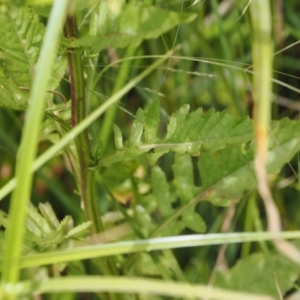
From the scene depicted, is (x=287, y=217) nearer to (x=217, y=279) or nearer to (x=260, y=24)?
(x=217, y=279)

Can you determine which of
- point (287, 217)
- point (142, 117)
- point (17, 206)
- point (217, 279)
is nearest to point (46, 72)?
point (17, 206)

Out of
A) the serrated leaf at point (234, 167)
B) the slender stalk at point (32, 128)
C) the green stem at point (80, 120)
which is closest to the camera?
the slender stalk at point (32, 128)

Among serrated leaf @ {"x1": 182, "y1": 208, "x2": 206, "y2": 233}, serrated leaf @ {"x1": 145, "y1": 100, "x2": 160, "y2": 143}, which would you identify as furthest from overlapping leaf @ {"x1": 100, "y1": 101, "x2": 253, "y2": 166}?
serrated leaf @ {"x1": 182, "y1": 208, "x2": 206, "y2": 233}

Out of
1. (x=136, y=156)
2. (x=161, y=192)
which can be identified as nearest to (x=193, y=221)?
(x=161, y=192)

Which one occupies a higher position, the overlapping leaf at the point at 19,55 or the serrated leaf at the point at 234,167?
the overlapping leaf at the point at 19,55

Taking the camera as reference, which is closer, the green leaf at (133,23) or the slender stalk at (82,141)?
the green leaf at (133,23)

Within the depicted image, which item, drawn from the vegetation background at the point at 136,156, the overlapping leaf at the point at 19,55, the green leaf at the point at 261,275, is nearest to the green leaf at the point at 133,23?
the vegetation background at the point at 136,156

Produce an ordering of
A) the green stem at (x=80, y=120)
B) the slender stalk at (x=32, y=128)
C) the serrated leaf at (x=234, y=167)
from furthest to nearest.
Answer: the serrated leaf at (x=234, y=167) → the green stem at (x=80, y=120) → the slender stalk at (x=32, y=128)

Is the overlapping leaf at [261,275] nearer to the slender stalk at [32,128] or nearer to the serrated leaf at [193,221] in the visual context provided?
the serrated leaf at [193,221]

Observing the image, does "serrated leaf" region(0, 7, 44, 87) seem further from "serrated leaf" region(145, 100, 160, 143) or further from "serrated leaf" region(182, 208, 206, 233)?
"serrated leaf" region(182, 208, 206, 233)
